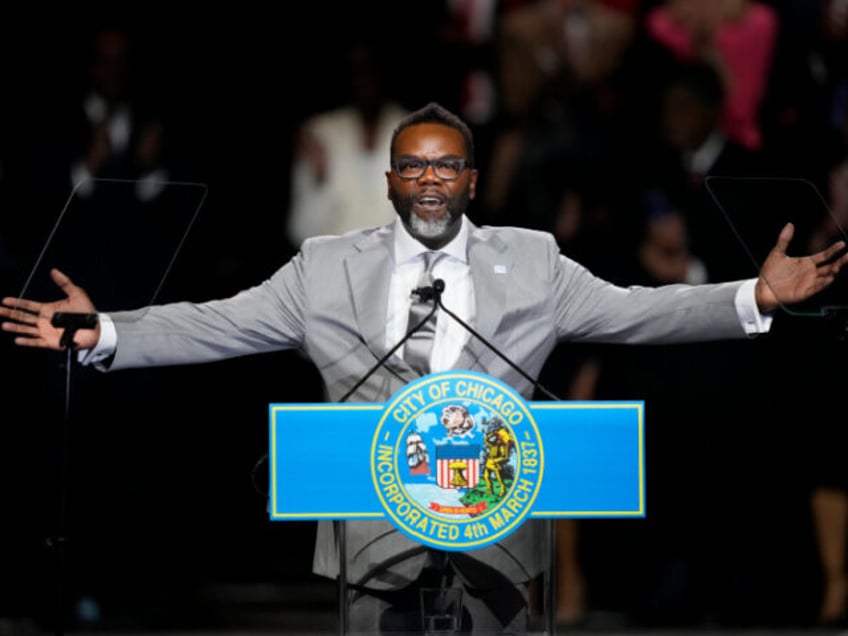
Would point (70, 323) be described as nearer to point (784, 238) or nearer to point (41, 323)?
point (41, 323)

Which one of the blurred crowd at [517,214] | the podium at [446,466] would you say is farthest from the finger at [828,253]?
the blurred crowd at [517,214]

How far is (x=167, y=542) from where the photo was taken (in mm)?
6090

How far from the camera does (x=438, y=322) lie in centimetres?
371

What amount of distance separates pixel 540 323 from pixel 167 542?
2.68m

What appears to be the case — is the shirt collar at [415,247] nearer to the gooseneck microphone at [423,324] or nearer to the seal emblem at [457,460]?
the gooseneck microphone at [423,324]

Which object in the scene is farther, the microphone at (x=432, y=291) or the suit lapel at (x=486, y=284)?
the suit lapel at (x=486, y=284)

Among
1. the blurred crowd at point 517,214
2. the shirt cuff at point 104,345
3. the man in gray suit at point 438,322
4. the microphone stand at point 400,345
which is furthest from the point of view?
the blurred crowd at point 517,214

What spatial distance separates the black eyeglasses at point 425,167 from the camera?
3680 mm

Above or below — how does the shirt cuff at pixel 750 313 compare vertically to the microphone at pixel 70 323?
above

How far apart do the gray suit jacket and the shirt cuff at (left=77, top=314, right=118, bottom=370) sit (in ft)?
0.04

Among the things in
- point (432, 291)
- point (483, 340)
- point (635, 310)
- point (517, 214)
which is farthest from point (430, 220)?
point (517, 214)

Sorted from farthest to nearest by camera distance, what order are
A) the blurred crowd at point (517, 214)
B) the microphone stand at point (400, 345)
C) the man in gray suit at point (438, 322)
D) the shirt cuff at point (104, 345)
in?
the blurred crowd at point (517, 214), the shirt cuff at point (104, 345), the man in gray suit at point (438, 322), the microphone stand at point (400, 345)

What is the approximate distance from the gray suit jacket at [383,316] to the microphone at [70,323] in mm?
64

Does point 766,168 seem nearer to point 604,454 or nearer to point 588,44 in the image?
point 588,44
